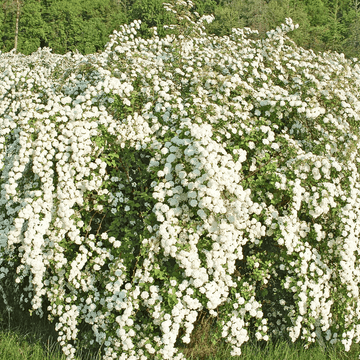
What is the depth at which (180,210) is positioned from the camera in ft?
12.5

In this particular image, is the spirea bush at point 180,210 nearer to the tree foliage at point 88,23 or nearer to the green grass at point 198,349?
the green grass at point 198,349

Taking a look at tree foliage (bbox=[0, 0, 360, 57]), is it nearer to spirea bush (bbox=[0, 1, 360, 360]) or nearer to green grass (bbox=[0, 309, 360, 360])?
spirea bush (bbox=[0, 1, 360, 360])

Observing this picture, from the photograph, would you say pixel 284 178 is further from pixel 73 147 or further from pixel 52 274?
pixel 52 274

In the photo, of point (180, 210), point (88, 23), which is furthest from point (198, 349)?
point (88, 23)

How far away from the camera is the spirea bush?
3775mm

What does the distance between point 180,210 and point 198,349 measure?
1620mm

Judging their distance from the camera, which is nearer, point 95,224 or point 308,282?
point 308,282

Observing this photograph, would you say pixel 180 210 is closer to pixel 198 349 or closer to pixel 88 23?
pixel 198 349

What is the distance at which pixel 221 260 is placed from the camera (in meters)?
3.75

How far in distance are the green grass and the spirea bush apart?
171 mm

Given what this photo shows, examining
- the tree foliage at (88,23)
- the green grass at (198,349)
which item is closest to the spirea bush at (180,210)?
the green grass at (198,349)

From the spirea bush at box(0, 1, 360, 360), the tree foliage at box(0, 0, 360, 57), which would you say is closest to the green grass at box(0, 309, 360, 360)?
the spirea bush at box(0, 1, 360, 360)

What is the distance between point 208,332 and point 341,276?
1.62 metres

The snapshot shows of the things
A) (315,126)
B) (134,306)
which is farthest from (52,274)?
(315,126)
